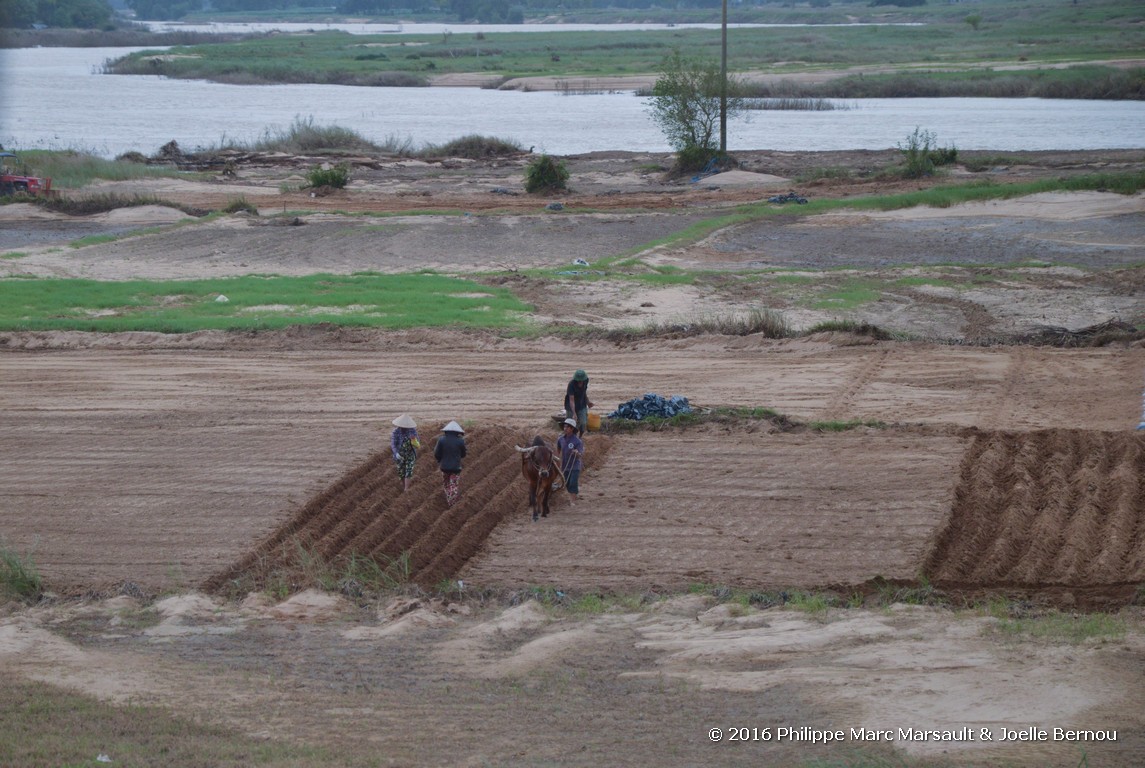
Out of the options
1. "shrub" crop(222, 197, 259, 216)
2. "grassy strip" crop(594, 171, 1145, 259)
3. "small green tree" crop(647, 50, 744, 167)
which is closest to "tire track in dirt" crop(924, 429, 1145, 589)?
"grassy strip" crop(594, 171, 1145, 259)

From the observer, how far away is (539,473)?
14945mm

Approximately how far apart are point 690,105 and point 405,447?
40.3 m

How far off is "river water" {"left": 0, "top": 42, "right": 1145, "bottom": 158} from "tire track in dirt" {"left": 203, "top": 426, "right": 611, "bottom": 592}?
42.6 m

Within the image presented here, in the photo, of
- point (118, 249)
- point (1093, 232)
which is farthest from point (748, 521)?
point (118, 249)

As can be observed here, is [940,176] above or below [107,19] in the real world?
below

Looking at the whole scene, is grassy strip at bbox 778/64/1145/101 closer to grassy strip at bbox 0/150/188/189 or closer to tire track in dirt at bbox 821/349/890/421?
grassy strip at bbox 0/150/188/189

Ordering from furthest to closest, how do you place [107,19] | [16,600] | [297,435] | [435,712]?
[107,19] < [297,435] < [16,600] < [435,712]

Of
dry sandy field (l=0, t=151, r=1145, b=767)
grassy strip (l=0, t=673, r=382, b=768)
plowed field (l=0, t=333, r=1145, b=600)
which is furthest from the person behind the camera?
plowed field (l=0, t=333, r=1145, b=600)

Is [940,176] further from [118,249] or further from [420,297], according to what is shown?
[118,249]

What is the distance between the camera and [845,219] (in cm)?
3769

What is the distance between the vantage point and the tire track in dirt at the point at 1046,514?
42.4ft

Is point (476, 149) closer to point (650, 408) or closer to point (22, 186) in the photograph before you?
point (22, 186)

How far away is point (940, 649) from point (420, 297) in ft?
60.9

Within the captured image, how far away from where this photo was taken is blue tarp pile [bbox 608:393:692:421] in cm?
1830
